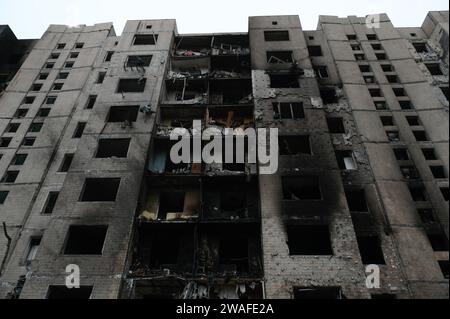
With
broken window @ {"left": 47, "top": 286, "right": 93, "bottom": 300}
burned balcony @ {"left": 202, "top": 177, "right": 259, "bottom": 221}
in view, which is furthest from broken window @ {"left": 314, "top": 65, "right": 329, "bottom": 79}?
broken window @ {"left": 47, "top": 286, "right": 93, "bottom": 300}

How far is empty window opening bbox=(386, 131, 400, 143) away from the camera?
74.1 feet

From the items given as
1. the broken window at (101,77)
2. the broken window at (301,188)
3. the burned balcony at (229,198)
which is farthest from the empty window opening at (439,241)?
the broken window at (101,77)

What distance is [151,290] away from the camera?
17.4 meters

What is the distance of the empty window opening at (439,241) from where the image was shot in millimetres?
17819

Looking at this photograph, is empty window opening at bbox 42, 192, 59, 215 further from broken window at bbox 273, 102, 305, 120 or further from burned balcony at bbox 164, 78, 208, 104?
broken window at bbox 273, 102, 305, 120

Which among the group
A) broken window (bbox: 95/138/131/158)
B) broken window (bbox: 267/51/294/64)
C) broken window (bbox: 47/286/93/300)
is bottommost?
broken window (bbox: 47/286/93/300)

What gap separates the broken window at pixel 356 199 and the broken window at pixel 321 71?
10723mm

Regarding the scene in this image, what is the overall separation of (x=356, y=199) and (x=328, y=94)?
9.22 meters

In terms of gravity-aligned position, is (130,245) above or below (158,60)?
below

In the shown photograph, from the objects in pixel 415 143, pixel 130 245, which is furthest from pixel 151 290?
pixel 415 143

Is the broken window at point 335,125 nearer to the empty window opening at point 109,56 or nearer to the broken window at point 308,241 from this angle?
the broken window at point 308,241

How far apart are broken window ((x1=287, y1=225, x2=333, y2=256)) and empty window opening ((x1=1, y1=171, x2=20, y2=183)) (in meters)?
17.6
